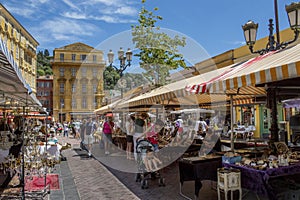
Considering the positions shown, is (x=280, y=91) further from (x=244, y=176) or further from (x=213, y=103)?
(x=213, y=103)

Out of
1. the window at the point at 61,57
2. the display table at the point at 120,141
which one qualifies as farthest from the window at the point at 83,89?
the display table at the point at 120,141

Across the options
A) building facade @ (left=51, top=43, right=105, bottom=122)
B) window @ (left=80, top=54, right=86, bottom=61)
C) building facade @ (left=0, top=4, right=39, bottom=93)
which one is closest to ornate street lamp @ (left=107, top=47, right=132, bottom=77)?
building facade @ (left=0, top=4, right=39, bottom=93)

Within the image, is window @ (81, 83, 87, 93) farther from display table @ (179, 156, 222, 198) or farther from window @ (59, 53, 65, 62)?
display table @ (179, 156, 222, 198)

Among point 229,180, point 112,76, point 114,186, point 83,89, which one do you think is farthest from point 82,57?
point 229,180

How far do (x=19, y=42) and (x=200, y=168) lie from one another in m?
45.5

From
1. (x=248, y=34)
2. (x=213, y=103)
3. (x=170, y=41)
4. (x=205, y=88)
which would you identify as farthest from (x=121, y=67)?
(x=205, y=88)

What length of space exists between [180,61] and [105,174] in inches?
295

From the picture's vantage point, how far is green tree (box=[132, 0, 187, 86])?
1303cm

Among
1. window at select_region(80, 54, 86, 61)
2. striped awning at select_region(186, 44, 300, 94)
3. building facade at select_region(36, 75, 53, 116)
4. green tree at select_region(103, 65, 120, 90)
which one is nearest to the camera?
striped awning at select_region(186, 44, 300, 94)

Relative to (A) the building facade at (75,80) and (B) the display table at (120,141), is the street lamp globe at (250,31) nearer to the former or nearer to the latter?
(B) the display table at (120,141)

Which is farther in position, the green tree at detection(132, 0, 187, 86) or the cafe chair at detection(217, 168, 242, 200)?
the green tree at detection(132, 0, 187, 86)

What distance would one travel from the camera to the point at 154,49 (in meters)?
13.3

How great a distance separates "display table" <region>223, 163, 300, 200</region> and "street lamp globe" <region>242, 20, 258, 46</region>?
3.59 m

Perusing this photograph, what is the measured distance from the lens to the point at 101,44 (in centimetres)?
1116
